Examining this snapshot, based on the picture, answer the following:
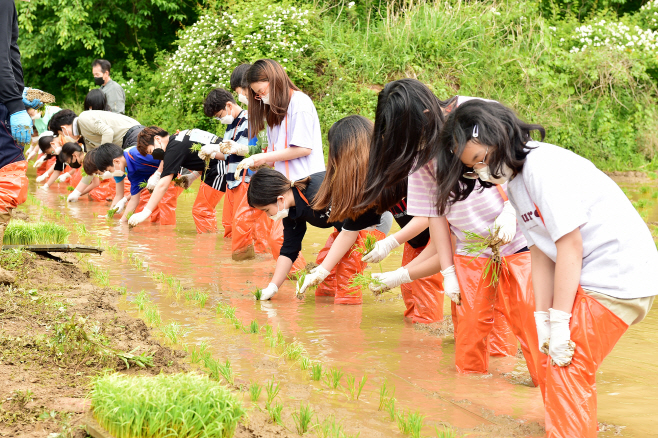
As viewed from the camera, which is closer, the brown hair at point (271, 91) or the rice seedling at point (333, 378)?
the rice seedling at point (333, 378)

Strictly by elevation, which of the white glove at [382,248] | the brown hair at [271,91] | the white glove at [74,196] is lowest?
the white glove at [382,248]

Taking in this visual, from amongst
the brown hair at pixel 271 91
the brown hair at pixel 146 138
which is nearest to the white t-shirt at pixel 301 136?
the brown hair at pixel 271 91

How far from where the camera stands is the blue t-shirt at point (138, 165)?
29.8ft

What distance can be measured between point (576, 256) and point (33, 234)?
5.14m

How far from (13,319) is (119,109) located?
8638 mm

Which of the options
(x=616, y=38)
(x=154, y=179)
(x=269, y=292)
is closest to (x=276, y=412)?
(x=269, y=292)

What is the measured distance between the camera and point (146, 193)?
9641 mm

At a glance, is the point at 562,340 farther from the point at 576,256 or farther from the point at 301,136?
the point at 301,136

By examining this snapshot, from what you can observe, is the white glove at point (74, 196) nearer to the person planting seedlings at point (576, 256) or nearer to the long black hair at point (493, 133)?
the long black hair at point (493, 133)

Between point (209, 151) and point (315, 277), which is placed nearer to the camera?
point (315, 277)

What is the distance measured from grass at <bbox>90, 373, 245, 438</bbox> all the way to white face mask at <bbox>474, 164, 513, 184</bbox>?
4.67 ft

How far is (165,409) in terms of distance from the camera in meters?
2.51

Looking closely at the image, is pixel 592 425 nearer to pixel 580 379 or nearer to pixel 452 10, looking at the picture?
pixel 580 379

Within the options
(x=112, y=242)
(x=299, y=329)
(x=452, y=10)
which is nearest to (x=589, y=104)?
(x=452, y=10)
